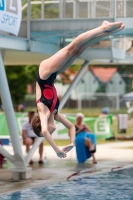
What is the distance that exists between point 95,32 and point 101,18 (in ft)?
22.9

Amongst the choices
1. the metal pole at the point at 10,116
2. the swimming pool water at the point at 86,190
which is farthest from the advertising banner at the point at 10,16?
the swimming pool water at the point at 86,190

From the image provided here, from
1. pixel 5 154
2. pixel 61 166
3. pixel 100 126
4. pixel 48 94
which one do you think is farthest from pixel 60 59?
pixel 100 126

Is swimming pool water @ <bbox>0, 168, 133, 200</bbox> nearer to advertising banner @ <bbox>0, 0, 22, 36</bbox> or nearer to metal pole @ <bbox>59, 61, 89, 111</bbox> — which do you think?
metal pole @ <bbox>59, 61, 89, 111</bbox>

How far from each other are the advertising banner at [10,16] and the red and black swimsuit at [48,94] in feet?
18.5

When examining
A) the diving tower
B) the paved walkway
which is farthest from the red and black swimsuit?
the diving tower

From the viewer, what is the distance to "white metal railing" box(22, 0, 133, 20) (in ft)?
53.1

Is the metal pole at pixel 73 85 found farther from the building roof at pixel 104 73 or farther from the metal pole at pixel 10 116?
the building roof at pixel 104 73

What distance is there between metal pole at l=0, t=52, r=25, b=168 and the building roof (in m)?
84.4

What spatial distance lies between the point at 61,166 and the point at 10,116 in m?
4.28

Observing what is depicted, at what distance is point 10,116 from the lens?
52.0 feet

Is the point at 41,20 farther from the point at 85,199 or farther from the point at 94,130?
the point at 94,130

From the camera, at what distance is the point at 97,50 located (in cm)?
1941

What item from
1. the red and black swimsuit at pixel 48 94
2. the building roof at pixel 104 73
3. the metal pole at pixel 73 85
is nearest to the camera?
the red and black swimsuit at pixel 48 94

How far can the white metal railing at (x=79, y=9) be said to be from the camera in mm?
16172
